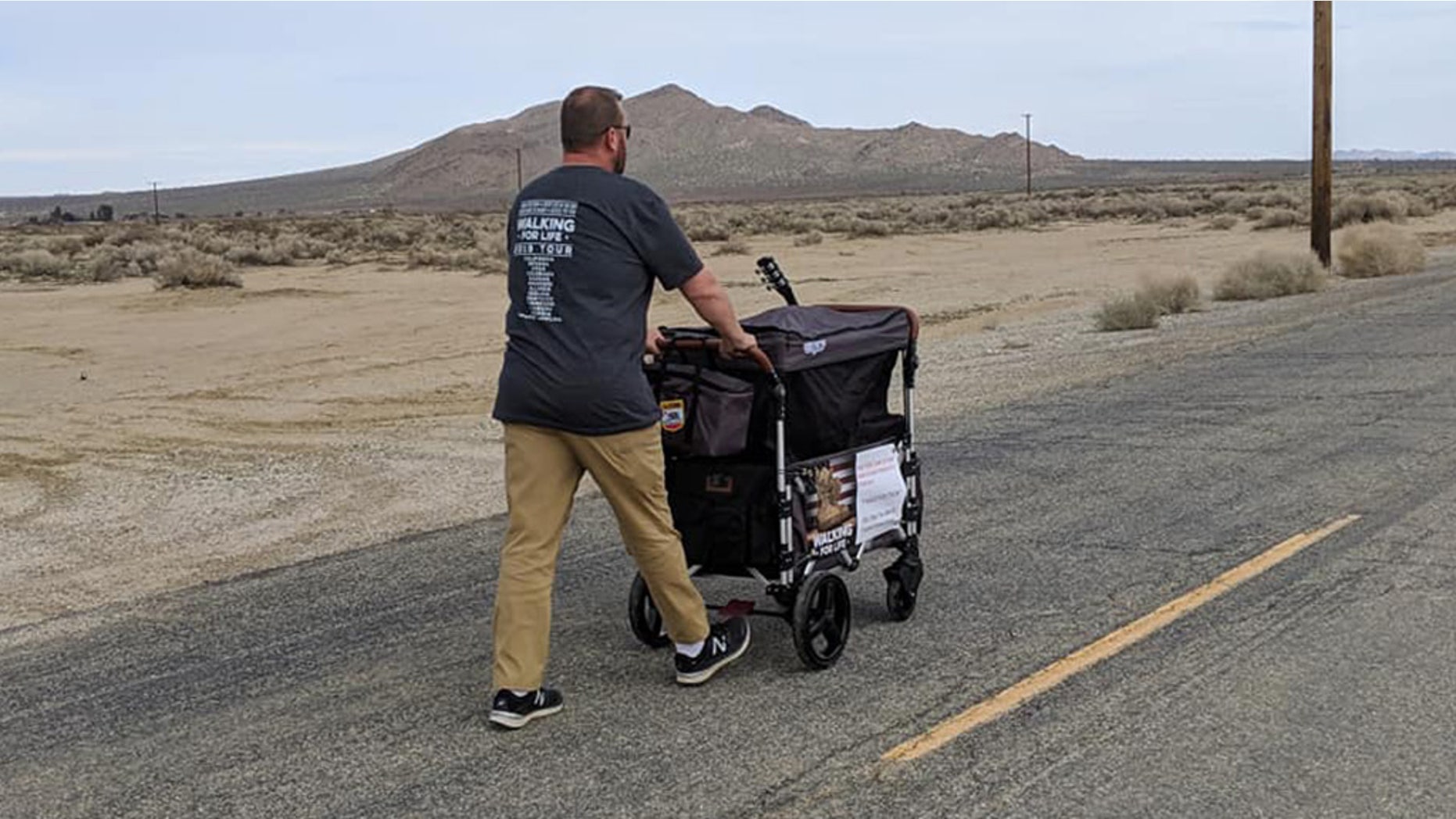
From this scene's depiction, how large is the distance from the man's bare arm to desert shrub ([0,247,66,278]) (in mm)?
37027

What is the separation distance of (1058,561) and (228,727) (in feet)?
13.1

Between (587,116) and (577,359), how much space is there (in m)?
0.81

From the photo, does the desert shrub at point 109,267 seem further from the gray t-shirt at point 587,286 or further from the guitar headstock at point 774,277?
the gray t-shirt at point 587,286

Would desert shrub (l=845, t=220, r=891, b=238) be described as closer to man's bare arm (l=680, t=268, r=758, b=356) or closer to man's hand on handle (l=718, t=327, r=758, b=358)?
man's hand on handle (l=718, t=327, r=758, b=358)

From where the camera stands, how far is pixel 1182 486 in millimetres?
9844

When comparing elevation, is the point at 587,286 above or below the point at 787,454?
above

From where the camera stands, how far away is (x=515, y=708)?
564 cm

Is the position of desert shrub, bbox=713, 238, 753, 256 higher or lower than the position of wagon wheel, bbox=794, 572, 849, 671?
higher

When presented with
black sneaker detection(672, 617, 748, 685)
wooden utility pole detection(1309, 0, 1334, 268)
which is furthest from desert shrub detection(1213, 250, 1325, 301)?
black sneaker detection(672, 617, 748, 685)

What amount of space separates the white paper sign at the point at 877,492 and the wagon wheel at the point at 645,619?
0.86 m

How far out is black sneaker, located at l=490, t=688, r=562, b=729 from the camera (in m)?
5.62

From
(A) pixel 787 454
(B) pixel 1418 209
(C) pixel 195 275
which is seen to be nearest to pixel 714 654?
(A) pixel 787 454

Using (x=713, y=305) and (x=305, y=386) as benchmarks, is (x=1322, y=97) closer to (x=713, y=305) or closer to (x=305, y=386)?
(x=305, y=386)

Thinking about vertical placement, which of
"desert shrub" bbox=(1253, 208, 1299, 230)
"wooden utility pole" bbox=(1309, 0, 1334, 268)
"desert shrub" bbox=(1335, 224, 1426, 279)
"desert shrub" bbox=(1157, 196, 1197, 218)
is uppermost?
"wooden utility pole" bbox=(1309, 0, 1334, 268)
